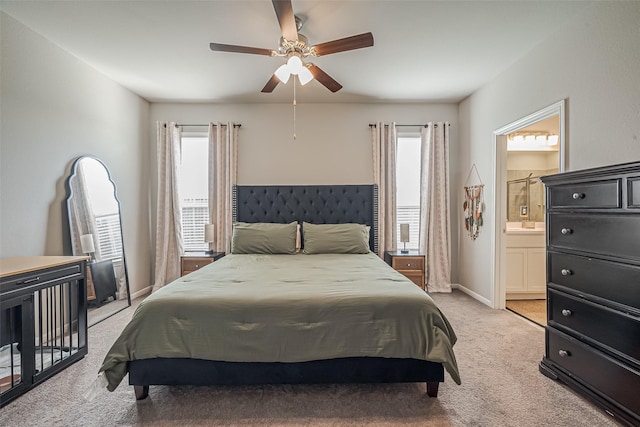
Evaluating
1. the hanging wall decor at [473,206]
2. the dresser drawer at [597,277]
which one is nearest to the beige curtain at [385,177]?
the hanging wall decor at [473,206]

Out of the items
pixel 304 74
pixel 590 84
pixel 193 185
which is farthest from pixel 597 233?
pixel 193 185

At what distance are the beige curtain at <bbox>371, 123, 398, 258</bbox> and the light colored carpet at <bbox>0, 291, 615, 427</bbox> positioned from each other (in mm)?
2323

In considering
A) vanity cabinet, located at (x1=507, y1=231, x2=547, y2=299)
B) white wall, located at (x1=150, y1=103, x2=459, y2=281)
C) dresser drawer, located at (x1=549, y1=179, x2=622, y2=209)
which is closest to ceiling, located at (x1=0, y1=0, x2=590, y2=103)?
white wall, located at (x1=150, y1=103, x2=459, y2=281)

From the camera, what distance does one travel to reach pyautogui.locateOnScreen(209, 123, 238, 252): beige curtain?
15.0ft

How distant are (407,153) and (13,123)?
14.9 ft

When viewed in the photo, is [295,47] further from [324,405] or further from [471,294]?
[471,294]

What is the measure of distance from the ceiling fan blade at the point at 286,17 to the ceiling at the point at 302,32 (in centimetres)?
32

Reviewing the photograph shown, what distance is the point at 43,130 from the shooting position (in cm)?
293

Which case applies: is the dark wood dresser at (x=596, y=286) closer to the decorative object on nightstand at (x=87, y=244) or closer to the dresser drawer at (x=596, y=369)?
the dresser drawer at (x=596, y=369)

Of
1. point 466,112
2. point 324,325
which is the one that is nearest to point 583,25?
point 466,112

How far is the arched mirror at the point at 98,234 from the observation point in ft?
10.6

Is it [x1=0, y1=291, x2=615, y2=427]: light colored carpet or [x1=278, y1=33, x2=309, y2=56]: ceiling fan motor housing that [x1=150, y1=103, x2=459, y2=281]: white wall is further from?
[x1=0, y1=291, x2=615, y2=427]: light colored carpet

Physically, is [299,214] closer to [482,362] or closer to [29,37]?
[482,362]

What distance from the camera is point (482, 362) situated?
2.56 metres
